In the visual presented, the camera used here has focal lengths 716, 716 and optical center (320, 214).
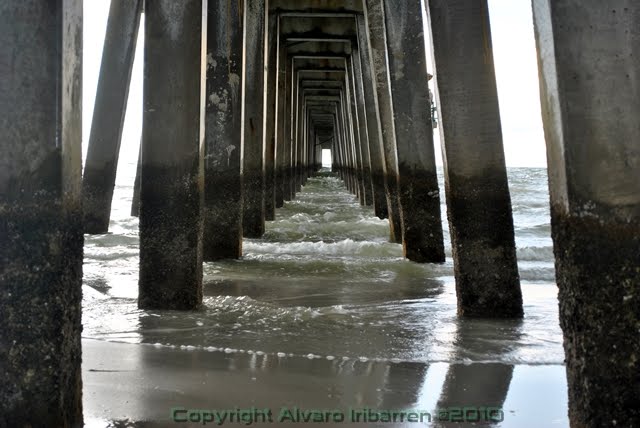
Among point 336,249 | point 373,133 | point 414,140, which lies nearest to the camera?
point 414,140

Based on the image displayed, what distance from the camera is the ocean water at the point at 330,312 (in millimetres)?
3178

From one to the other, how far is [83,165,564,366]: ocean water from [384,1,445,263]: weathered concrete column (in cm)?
25

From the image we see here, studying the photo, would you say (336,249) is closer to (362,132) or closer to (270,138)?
(270,138)

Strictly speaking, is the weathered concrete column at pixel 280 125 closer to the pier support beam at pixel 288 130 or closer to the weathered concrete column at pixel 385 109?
the pier support beam at pixel 288 130

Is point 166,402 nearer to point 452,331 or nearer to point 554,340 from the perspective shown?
point 452,331

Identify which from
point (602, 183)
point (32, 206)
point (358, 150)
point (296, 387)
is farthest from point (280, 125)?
point (602, 183)

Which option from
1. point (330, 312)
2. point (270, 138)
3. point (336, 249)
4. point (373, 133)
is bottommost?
point (330, 312)

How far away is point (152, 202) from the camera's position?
13.1 feet

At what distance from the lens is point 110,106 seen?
26.8 feet

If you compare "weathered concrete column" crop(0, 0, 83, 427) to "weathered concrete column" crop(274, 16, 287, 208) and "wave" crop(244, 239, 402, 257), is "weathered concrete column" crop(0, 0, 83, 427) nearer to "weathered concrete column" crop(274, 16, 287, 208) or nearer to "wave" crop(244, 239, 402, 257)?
"wave" crop(244, 239, 402, 257)

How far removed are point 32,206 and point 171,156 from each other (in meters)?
2.10

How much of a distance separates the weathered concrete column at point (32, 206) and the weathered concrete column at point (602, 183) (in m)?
1.30

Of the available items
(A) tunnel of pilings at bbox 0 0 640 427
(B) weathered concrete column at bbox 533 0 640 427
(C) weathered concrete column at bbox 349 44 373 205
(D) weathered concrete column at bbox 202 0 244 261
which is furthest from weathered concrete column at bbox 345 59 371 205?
(B) weathered concrete column at bbox 533 0 640 427

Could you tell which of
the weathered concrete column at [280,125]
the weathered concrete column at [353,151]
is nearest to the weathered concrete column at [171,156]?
the weathered concrete column at [280,125]
